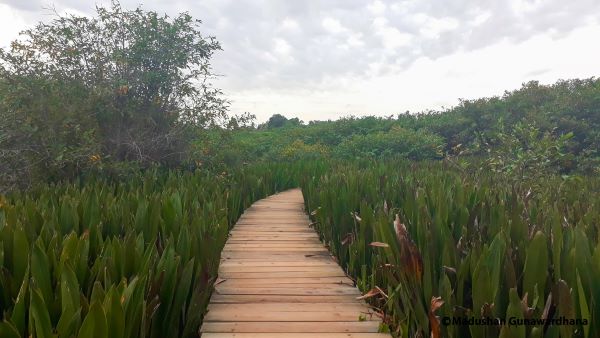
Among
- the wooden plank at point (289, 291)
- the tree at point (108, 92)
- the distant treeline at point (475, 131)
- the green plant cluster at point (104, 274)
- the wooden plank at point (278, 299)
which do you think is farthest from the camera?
the distant treeline at point (475, 131)

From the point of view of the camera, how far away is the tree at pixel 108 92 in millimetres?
6379

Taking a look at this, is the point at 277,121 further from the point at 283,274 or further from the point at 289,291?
the point at 289,291

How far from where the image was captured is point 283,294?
9.59 feet

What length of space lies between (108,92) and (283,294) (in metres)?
5.51

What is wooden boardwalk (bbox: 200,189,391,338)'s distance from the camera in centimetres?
237

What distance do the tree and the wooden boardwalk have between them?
353cm

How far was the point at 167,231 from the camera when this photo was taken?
287 centimetres

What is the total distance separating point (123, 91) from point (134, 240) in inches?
231

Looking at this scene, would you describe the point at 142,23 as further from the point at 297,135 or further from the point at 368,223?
the point at 297,135

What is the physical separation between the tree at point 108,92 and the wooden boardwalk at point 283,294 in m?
3.53

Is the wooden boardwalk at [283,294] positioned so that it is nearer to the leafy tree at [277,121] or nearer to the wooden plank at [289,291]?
the wooden plank at [289,291]

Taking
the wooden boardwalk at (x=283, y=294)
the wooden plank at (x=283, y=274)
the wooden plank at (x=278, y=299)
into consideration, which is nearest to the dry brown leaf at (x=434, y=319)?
the wooden boardwalk at (x=283, y=294)

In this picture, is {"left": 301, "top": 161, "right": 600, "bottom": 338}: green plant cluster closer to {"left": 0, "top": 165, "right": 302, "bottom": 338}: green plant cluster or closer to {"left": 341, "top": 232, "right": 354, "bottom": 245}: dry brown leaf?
{"left": 341, "top": 232, "right": 354, "bottom": 245}: dry brown leaf

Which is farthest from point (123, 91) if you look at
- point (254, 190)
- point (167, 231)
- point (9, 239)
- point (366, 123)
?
point (366, 123)
